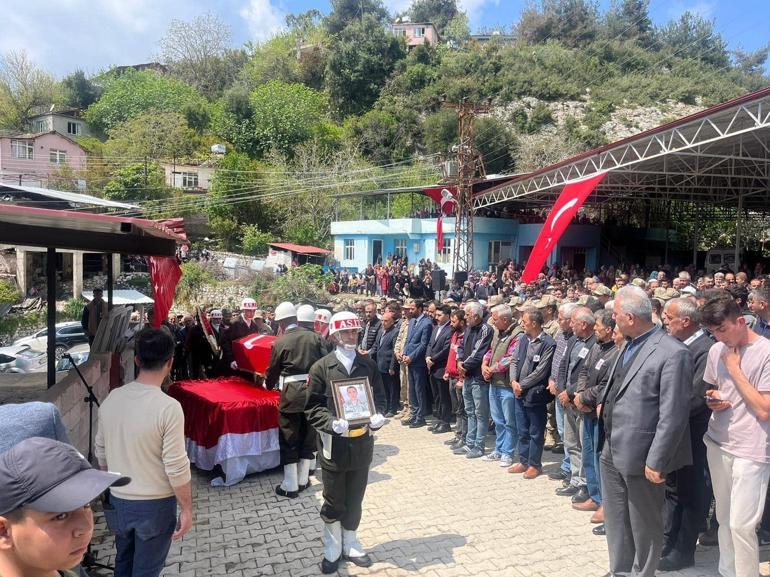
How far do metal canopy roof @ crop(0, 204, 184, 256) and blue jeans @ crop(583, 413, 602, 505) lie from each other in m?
4.34

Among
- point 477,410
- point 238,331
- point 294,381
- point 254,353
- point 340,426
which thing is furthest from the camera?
point 238,331

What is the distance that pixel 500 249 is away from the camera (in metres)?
29.8

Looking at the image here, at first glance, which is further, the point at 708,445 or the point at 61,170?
the point at 61,170

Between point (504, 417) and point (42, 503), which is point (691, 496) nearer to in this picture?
point (504, 417)

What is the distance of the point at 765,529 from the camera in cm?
421

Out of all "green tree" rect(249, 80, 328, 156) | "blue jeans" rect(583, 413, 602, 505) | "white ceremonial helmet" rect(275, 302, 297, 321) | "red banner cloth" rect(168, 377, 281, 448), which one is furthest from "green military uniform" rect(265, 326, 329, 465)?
"green tree" rect(249, 80, 328, 156)

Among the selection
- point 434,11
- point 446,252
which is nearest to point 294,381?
point 446,252

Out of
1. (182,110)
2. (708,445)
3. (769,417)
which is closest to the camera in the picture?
(769,417)

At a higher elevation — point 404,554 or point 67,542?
point 67,542

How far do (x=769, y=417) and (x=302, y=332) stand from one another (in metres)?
3.92

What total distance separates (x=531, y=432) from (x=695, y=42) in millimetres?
86095

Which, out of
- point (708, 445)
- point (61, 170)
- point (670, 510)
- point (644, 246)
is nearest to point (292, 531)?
point (670, 510)

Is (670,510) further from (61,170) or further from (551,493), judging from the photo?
(61,170)

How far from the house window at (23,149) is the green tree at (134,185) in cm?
935
